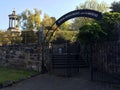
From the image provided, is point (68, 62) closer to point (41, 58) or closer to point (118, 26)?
point (41, 58)

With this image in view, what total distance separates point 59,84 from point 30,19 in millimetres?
33874

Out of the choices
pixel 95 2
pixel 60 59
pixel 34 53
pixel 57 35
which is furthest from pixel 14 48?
pixel 95 2

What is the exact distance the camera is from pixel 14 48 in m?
22.0

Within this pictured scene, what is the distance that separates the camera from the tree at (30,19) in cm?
4703

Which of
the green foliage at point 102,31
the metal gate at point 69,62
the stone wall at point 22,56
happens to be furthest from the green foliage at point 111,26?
the stone wall at point 22,56

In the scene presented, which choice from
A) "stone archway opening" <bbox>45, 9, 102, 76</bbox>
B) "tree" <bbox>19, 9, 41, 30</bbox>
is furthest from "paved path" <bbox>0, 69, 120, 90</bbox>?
"tree" <bbox>19, 9, 41, 30</bbox>

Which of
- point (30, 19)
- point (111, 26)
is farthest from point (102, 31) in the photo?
point (30, 19)

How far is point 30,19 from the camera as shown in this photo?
1884 inches

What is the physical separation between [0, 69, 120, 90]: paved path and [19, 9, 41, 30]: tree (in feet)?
99.7

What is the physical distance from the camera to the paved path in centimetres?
1355

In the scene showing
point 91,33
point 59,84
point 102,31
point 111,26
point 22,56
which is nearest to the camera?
point 59,84

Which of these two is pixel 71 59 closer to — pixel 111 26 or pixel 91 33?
pixel 91 33

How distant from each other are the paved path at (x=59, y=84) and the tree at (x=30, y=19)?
30.4 meters

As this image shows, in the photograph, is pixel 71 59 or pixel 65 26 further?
pixel 65 26
